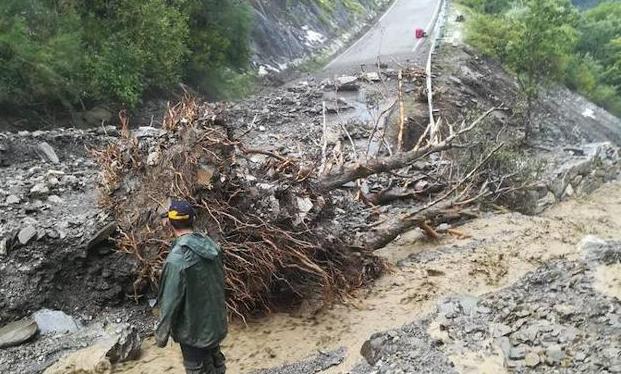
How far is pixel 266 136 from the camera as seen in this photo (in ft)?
45.6

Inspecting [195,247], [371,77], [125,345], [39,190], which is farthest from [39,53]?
[371,77]

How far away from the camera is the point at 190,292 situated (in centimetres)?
440

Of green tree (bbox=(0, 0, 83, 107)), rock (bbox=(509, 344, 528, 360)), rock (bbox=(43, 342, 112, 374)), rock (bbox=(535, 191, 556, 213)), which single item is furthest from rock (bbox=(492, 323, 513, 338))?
green tree (bbox=(0, 0, 83, 107))

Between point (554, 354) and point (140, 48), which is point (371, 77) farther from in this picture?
point (554, 354)

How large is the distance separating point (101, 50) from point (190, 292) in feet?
36.8

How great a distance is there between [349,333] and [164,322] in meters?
3.13

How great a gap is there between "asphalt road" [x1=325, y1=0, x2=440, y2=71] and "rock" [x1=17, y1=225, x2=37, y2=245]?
17610 millimetres

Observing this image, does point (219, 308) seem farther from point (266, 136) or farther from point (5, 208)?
point (266, 136)

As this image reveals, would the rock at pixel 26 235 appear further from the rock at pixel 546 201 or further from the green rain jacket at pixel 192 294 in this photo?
the rock at pixel 546 201

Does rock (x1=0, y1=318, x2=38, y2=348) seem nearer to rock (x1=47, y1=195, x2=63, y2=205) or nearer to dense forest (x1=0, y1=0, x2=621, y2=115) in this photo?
rock (x1=47, y1=195, x2=63, y2=205)

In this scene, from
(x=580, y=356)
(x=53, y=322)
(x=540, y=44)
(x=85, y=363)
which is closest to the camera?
(x=580, y=356)

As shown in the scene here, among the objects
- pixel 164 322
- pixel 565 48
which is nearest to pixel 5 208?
pixel 164 322

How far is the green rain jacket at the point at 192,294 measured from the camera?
4371mm

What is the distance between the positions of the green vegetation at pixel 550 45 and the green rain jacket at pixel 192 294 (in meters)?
16.0
